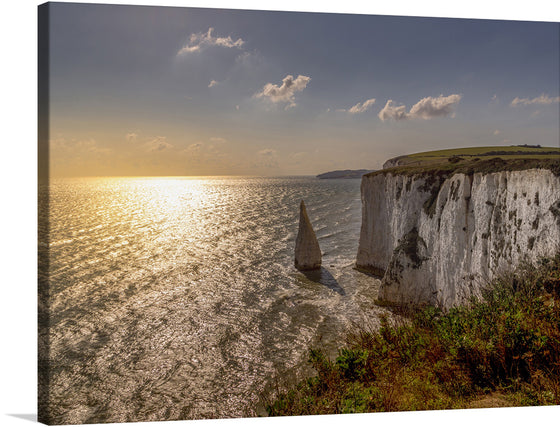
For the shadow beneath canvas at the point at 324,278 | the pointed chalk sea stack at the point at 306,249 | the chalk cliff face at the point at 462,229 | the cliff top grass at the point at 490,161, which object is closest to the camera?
the chalk cliff face at the point at 462,229

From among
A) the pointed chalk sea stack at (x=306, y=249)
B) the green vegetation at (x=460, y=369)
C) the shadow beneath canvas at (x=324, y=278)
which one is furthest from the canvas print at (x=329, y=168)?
the pointed chalk sea stack at (x=306, y=249)

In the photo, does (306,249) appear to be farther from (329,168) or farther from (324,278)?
(329,168)

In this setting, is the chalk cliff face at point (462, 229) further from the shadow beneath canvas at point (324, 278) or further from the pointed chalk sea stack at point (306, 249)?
the pointed chalk sea stack at point (306, 249)

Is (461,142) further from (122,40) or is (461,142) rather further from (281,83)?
(122,40)

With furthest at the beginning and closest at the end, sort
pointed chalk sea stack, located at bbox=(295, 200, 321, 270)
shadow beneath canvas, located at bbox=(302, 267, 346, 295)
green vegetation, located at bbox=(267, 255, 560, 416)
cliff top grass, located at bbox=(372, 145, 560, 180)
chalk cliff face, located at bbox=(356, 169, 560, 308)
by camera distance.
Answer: pointed chalk sea stack, located at bbox=(295, 200, 321, 270), shadow beneath canvas, located at bbox=(302, 267, 346, 295), cliff top grass, located at bbox=(372, 145, 560, 180), chalk cliff face, located at bbox=(356, 169, 560, 308), green vegetation, located at bbox=(267, 255, 560, 416)

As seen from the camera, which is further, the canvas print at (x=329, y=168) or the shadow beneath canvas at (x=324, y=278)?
the shadow beneath canvas at (x=324, y=278)

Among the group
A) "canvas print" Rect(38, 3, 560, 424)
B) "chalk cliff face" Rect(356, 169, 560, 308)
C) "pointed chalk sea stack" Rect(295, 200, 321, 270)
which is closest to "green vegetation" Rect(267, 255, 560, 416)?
"canvas print" Rect(38, 3, 560, 424)

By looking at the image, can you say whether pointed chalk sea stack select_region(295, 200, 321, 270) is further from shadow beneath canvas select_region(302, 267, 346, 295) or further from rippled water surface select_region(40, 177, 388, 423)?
rippled water surface select_region(40, 177, 388, 423)

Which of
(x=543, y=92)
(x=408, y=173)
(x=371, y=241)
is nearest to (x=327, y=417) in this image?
(x=543, y=92)
